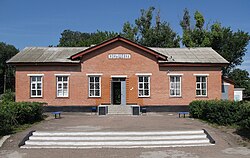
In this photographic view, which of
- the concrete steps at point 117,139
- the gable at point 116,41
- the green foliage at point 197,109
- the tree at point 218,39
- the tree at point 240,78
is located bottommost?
the concrete steps at point 117,139

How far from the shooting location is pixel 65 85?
25609mm

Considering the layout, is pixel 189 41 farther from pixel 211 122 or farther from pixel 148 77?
pixel 211 122

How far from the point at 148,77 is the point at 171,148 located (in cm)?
1480

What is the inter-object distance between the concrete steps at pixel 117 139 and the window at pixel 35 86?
13.3 m

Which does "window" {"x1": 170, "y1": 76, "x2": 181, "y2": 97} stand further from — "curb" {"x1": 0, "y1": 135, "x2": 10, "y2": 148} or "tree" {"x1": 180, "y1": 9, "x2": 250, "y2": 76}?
"tree" {"x1": 180, "y1": 9, "x2": 250, "y2": 76}

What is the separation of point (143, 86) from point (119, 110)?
9.33 feet

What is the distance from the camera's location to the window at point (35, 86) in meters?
25.6

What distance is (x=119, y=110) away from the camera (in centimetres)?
2488

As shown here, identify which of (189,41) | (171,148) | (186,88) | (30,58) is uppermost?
(189,41)

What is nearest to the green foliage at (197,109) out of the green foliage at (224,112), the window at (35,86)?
the green foliage at (224,112)

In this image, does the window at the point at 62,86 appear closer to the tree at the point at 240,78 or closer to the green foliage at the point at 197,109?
the green foliage at the point at 197,109

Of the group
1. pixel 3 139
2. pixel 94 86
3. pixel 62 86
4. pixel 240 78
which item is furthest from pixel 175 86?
pixel 240 78

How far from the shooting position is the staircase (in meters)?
24.7

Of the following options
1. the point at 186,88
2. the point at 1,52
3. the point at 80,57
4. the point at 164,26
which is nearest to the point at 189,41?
the point at 164,26
